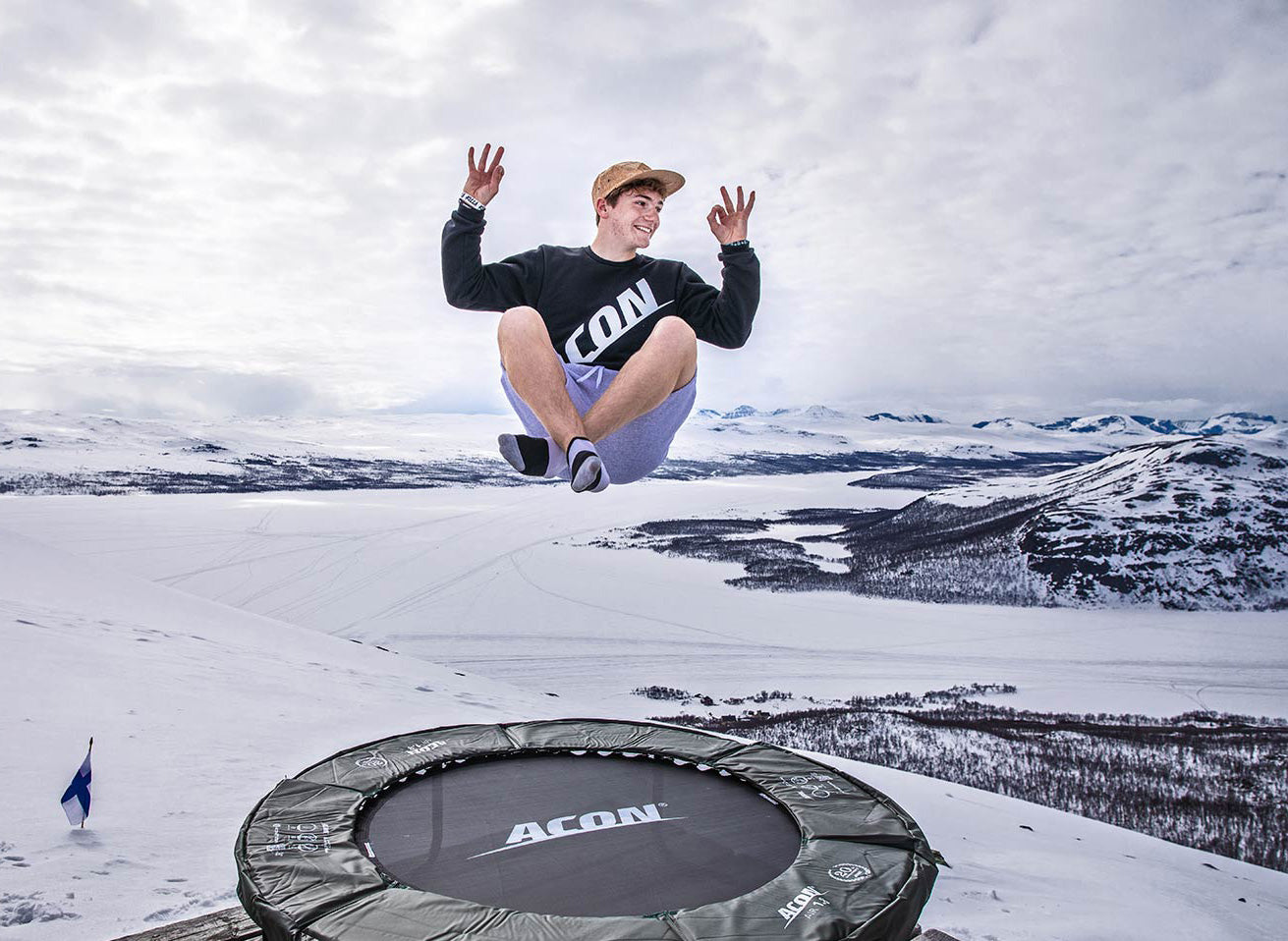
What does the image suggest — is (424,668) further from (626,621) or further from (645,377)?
(645,377)

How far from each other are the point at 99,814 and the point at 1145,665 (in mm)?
13845

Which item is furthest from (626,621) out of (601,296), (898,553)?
(601,296)

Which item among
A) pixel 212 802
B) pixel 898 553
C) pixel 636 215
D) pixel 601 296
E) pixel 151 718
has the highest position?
pixel 636 215

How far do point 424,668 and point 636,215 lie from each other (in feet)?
29.6

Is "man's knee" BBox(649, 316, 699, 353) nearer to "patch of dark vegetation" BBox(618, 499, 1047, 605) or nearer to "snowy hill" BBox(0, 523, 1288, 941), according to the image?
"snowy hill" BBox(0, 523, 1288, 941)

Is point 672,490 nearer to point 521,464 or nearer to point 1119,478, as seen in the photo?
point 1119,478

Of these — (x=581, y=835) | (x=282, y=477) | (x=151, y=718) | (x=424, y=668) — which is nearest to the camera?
(x=581, y=835)

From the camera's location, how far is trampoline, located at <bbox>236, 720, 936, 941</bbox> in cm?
201

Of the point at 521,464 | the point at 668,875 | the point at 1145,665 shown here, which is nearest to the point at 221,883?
the point at 668,875

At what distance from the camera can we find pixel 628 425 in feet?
7.31

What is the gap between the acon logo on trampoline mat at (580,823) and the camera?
8.77ft

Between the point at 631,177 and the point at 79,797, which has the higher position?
the point at 631,177

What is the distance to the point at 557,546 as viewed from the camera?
2133cm

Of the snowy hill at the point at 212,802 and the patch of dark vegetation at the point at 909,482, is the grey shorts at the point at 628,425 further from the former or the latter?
the patch of dark vegetation at the point at 909,482
